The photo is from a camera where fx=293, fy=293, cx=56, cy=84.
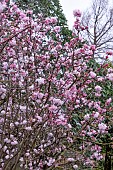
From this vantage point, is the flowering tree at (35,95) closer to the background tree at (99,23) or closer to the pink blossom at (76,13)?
the pink blossom at (76,13)

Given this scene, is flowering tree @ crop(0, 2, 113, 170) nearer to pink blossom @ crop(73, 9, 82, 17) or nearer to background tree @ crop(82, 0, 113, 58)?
pink blossom @ crop(73, 9, 82, 17)

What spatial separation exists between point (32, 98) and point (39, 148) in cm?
88

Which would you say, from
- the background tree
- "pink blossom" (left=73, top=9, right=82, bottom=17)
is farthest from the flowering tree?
the background tree

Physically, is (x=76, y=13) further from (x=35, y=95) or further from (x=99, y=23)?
(x=99, y=23)

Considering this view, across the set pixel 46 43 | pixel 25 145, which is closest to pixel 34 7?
pixel 46 43

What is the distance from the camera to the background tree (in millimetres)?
11586

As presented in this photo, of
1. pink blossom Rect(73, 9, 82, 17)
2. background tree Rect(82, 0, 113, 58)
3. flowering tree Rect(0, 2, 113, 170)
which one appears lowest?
flowering tree Rect(0, 2, 113, 170)

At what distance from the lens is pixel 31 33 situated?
3.34 meters

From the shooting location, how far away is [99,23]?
489 inches

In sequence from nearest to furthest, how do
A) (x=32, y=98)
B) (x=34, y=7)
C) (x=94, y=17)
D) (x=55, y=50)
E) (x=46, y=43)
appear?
(x=32, y=98), (x=55, y=50), (x=46, y=43), (x=34, y=7), (x=94, y=17)

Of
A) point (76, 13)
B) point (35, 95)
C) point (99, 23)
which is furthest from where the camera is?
point (99, 23)

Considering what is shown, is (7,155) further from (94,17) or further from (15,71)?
(94,17)

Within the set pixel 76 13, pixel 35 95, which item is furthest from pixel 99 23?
pixel 35 95

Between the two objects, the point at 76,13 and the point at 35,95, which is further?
the point at 35,95
